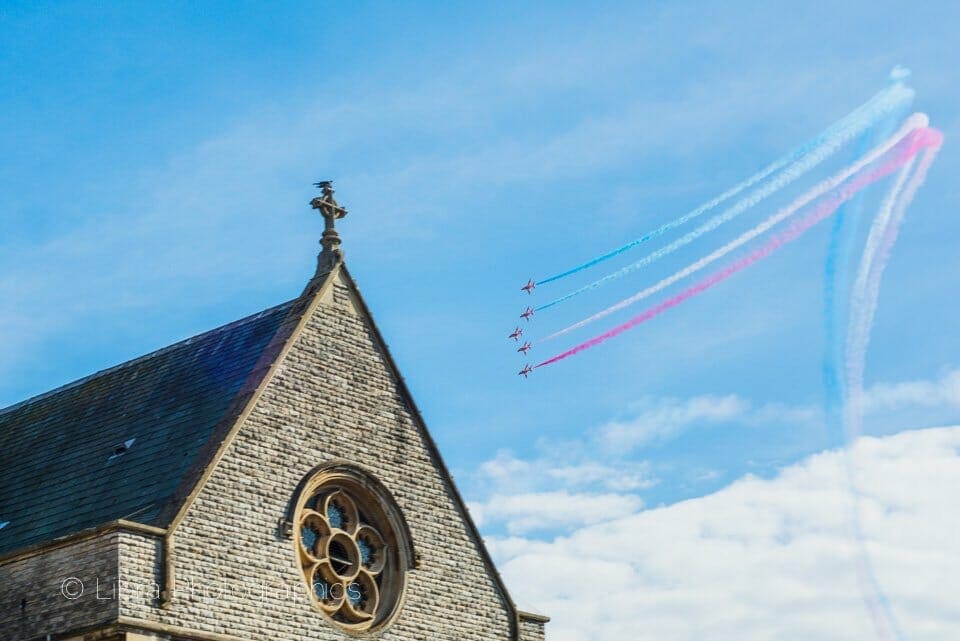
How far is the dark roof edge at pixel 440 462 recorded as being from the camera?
36.4 meters

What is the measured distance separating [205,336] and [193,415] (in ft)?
11.5

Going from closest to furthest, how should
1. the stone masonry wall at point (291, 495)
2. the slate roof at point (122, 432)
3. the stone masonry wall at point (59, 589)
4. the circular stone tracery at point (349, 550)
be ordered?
the stone masonry wall at point (59, 589) → the stone masonry wall at point (291, 495) → the slate roof at point (122, 432) → the circular stone tracery at point (349, 550)

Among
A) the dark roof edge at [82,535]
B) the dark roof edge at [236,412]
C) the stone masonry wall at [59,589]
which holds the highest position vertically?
the dark roof edge at [236,412]

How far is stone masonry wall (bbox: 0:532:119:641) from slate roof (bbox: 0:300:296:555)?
1367 mm

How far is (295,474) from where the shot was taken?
3322 cm

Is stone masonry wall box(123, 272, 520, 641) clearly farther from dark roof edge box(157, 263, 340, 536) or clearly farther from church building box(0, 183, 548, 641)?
dark roof edge box(157, 263, 340, 536)

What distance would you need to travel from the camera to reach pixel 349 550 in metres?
34.1

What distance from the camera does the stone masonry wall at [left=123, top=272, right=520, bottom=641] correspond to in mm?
30953

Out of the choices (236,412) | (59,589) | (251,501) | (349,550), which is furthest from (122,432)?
(59,589)

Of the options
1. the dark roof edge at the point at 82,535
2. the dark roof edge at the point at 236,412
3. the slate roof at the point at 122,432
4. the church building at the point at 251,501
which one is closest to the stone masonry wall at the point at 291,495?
the church building at the point at 251,501

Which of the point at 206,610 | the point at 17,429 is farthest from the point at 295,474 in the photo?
the point at 17,429

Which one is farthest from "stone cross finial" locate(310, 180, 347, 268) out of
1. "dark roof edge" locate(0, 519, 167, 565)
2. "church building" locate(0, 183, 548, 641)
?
"dark roof edge" locate(0, 519, 167, 565)

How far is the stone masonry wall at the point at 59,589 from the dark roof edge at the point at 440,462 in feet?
27.5

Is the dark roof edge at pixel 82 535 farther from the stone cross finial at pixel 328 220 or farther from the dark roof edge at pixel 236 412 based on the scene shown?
the stone cross finial at pixel 328 220
